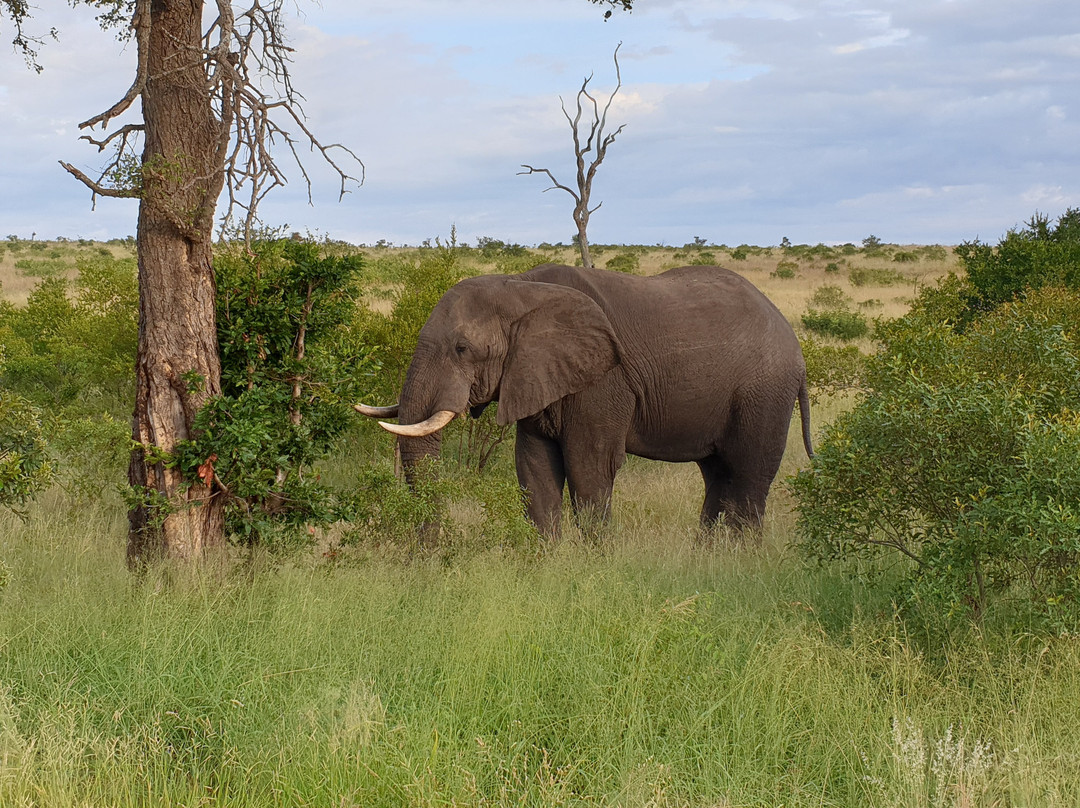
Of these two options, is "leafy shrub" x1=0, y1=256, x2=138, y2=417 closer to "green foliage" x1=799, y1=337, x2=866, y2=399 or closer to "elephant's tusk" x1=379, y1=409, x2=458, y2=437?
"elephant's tusk" x1=379, y1=409, x2=458, y2=437

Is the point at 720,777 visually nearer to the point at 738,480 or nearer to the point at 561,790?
the point at 561,790

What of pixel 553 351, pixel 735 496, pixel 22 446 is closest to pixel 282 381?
pixel 22 446

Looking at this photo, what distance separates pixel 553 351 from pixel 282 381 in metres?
2.41

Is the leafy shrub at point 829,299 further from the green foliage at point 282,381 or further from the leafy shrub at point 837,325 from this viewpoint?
the green foliage at point 282,381

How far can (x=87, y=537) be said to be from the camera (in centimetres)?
835

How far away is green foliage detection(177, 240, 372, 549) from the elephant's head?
2.20 feet

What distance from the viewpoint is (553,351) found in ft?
29.0

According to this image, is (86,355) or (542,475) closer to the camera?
(542,475)

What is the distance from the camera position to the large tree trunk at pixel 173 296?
23.7 feet

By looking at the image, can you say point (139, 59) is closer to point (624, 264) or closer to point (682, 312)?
point (682, 312)

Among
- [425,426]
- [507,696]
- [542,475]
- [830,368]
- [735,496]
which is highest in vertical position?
[830,368]

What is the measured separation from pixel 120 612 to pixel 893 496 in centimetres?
494

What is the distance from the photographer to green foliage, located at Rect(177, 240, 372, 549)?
7.35 metres

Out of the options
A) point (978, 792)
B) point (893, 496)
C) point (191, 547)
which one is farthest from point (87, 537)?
point (978, 792)
